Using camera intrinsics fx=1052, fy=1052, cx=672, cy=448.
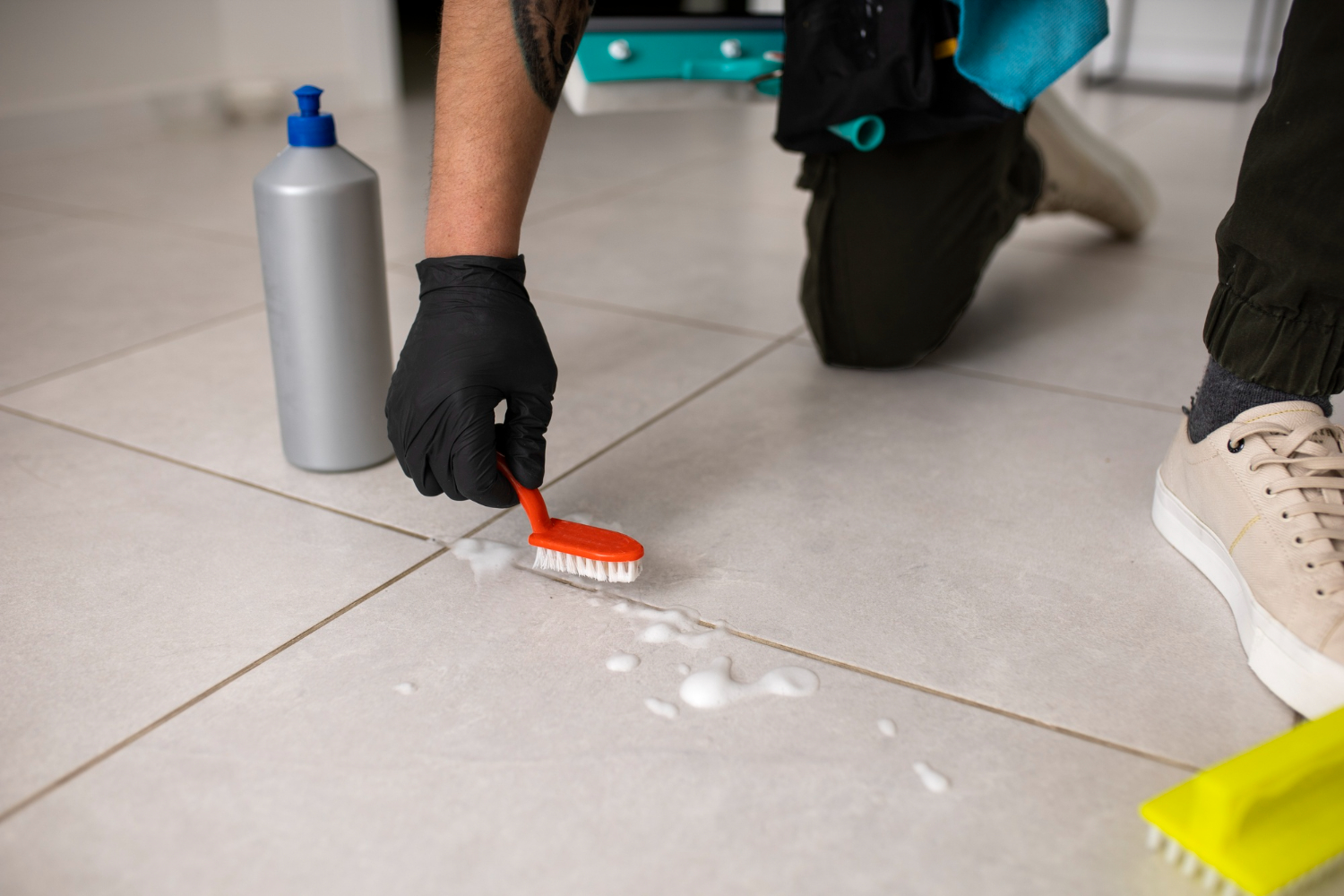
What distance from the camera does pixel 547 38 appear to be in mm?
881

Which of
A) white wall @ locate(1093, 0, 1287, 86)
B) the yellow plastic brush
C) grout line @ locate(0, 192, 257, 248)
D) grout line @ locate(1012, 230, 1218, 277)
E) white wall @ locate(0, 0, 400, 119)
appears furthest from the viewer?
white wall @ locate(1093, 0, 1287, 86)

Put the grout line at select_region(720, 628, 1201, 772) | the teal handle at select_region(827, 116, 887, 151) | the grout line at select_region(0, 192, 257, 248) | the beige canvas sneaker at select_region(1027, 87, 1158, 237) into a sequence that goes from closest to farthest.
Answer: the grout line at select_region(720, 628, 1201, 772), the teal handle at select_region(827, 116, 887, 151), the beige canvas sneaker at select_region(1027, 87, 1158, 237), the grout line at select_region(0, 192, 257, 248)

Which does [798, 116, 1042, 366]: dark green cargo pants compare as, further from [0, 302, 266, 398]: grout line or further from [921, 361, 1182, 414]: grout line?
[0, 302, 266, 398]: grout line

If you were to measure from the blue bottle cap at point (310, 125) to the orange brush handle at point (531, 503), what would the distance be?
1.13 feet

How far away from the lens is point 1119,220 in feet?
6.03

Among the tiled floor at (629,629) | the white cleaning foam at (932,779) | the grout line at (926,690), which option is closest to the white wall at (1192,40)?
the tiled floor at (629,629)

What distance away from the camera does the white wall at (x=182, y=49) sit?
254 cm

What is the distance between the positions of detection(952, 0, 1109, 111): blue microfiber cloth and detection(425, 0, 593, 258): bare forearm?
0.46 meters

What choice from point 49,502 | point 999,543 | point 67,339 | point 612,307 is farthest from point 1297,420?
point 67,339

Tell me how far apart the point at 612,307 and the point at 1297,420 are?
95 centimetres

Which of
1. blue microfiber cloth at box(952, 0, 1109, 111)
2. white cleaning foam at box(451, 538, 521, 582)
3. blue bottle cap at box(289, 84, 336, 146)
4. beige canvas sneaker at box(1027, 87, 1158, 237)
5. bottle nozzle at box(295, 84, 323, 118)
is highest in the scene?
blue microfiber cloth at box(952, 0, 1109, 111)

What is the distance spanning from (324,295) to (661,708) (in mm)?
503

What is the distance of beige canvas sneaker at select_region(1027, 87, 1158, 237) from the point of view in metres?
1.62

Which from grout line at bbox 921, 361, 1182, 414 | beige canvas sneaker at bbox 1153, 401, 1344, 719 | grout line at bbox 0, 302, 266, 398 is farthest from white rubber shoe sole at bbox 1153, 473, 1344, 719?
grout line at bbox 0, 302, 266, 398
